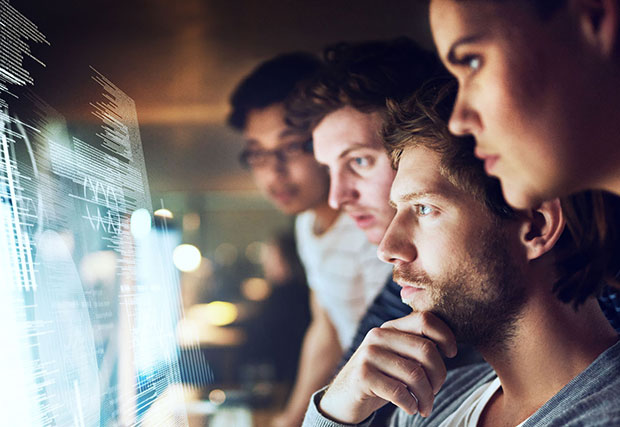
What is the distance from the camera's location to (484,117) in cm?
90

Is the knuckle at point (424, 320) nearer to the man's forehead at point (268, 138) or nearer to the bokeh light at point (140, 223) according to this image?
the man's forehead at point (268, 138)

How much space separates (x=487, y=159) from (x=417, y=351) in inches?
14.5

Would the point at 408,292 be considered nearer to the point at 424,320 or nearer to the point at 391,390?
the point at 424,320

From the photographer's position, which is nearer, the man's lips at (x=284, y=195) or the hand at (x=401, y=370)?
the hand at (x=401, y=370)

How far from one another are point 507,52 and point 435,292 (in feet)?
1.44

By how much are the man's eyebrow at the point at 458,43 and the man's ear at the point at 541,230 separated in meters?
0.31

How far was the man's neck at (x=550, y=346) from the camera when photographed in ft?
2.92

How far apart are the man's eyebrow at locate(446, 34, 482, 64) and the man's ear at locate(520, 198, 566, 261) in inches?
12.1

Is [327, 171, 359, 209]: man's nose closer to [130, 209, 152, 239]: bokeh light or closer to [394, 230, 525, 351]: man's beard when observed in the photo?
[394, 230, 525, 351]: man's beard

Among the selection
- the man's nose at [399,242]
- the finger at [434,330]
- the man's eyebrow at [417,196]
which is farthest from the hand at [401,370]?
the man's eyebrow at [417,196]

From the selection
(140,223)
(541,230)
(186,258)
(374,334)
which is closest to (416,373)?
(374,334)

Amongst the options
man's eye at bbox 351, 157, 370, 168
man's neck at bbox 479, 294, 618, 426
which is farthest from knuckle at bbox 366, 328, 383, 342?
man's eye at bbox 351, 157, 370, 168

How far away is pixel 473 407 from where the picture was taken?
102cm

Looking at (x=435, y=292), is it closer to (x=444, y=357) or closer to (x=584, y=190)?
(x=444, y=357)
